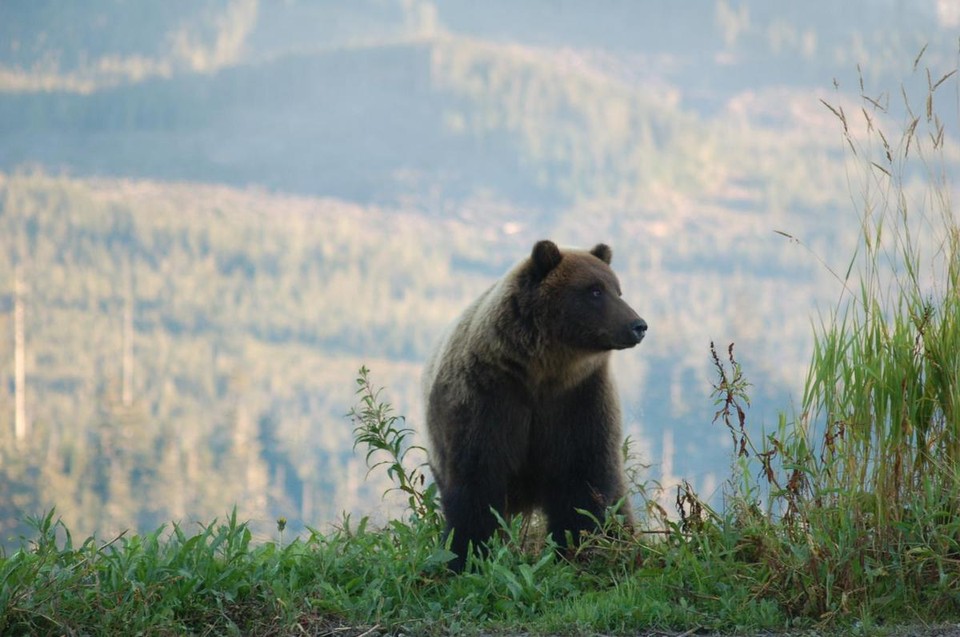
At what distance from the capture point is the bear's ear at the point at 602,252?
649 cm

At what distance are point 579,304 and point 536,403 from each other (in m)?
0.55

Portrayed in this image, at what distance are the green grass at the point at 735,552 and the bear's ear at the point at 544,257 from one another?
1.06 metres

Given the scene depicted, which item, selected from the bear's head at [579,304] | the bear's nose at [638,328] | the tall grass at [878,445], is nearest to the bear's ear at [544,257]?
the bear's head at [579,304]

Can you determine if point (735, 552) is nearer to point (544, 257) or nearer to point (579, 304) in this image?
point (579, 304)

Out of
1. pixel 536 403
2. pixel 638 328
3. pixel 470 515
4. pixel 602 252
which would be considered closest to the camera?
pixel 470 515

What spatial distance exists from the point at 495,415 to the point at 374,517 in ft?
3.16

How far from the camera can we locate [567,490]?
593cm

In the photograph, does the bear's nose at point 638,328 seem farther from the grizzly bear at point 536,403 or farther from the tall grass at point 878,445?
the tall grass at point 878,445

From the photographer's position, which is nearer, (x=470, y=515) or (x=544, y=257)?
(x=470, y=515)

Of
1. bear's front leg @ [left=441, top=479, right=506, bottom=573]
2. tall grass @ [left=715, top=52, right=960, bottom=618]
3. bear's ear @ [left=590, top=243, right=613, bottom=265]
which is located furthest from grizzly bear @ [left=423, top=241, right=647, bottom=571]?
tall grass @ [left=715, top=52, right=960, bottom=618]

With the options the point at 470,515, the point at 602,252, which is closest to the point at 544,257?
the point at 602,252

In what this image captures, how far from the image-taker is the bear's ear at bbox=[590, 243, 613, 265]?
255 inches

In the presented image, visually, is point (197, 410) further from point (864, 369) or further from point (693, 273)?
point (864, 369)

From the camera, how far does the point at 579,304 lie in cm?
600
